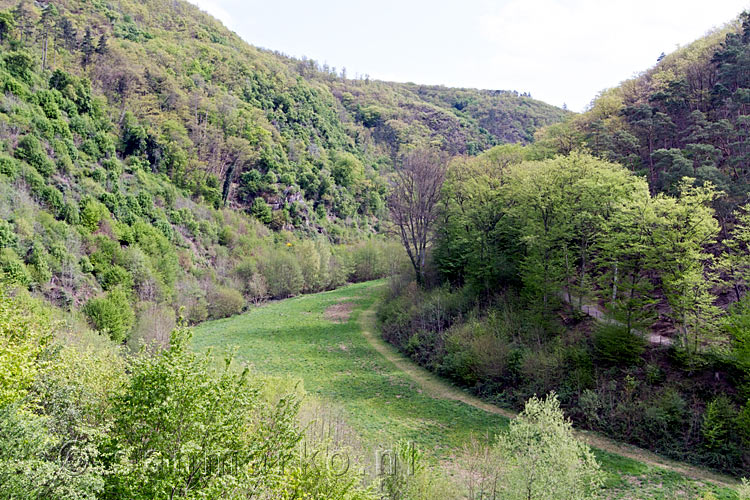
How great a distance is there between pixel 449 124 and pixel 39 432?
126 metres

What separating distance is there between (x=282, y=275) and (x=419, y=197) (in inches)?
953

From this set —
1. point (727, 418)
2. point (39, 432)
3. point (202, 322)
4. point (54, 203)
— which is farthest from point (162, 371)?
point (202, 322)

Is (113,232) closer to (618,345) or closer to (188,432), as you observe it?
(188,432)

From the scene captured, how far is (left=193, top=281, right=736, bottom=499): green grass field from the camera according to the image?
1753 cm

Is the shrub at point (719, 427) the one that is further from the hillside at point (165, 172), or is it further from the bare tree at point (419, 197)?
the bare tree at point (419, 197)

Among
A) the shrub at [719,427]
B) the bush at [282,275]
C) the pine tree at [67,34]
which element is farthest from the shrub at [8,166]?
the shrub at [719,427]

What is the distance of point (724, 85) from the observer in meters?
34.9

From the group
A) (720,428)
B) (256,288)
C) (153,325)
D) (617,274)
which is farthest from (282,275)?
(720,428)

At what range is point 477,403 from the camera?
2569 cm

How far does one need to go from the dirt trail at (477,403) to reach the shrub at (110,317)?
737 inches

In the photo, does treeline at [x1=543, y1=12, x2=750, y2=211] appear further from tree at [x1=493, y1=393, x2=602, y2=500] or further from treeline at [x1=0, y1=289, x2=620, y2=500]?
treeline at [x1=0, y1=289, x2=620, y2=500]

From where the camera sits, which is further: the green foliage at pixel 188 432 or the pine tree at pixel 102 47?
the pine tree at pixel 102 47

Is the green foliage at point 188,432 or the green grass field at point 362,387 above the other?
the green foliage at point 188,432

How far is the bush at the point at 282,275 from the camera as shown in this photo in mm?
56250
